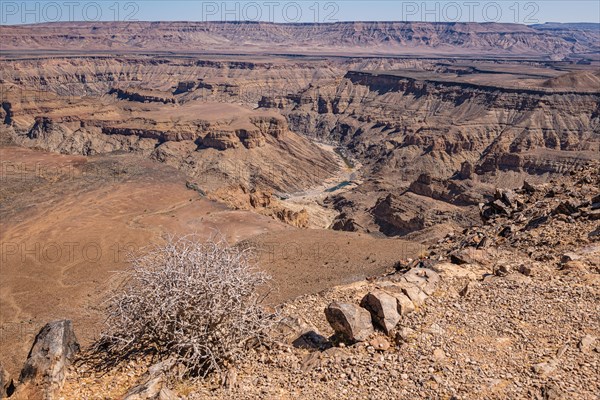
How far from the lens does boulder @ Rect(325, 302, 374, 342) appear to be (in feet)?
35.0

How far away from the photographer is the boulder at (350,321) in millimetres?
10680

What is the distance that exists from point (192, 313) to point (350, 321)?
130 inches

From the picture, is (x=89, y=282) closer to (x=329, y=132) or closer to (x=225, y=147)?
(x=225, y=147)

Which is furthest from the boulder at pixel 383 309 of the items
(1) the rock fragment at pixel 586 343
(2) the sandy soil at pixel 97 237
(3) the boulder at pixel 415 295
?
(2) the sandy soil at pixel 97 237

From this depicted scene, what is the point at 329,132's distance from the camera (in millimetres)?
134500

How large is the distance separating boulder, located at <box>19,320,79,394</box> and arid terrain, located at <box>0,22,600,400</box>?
304 millimetres

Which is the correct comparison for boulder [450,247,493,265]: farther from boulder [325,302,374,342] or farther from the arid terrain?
boulder [325,302,374,342]

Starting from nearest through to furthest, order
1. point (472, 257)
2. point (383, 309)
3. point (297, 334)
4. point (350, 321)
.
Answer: point (350, 321) → point (383, 309) → point (297, 334) → point (472, 257)

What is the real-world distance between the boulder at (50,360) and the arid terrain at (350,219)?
30 centimetres

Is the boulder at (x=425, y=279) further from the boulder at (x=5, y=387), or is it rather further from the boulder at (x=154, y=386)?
the boulder at (x=5, y=387)

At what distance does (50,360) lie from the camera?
35.4 feet

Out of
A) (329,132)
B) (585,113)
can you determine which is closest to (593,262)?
(585,113)

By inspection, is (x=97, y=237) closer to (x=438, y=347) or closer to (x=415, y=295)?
(x=415, y=295)

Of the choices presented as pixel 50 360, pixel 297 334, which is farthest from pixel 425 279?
pixel 50 360
